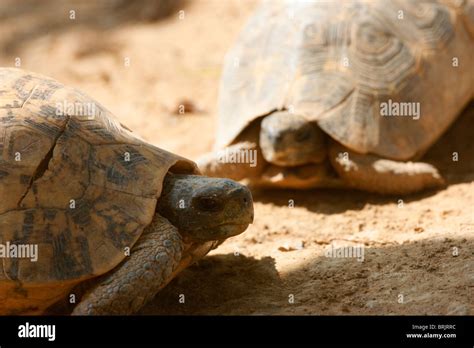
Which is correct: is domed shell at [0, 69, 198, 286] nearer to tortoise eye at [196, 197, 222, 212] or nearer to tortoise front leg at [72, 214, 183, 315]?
tortoise front leg at [72, 214, 183, 315]

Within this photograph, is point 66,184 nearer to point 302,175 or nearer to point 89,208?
point 89,208

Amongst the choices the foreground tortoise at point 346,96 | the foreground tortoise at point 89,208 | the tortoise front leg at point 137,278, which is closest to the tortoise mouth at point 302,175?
the foreground tortoise at point 346,96

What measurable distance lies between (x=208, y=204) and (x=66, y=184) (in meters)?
0.74

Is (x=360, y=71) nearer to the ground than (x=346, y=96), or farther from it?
farther from it

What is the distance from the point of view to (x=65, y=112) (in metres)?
4.18

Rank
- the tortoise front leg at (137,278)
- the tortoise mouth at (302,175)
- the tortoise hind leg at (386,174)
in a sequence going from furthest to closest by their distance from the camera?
1. the tortoise mouth at (302,175)
2. the tortoise hind leg at (386,174)
3. the tortoise front leg at (137,278)

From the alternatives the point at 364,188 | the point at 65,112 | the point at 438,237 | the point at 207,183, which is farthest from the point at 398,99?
the point at 65,112

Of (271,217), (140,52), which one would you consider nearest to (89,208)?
(271,217)

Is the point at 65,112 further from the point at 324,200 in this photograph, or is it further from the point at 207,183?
the point at 324,200

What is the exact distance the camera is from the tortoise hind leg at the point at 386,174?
239 inches

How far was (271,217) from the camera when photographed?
593cm

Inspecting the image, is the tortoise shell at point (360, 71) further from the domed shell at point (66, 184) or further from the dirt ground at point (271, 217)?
the domed shell at point (66, 184)

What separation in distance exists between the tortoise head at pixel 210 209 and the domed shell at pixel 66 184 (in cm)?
15

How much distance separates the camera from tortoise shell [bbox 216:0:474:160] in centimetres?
625
